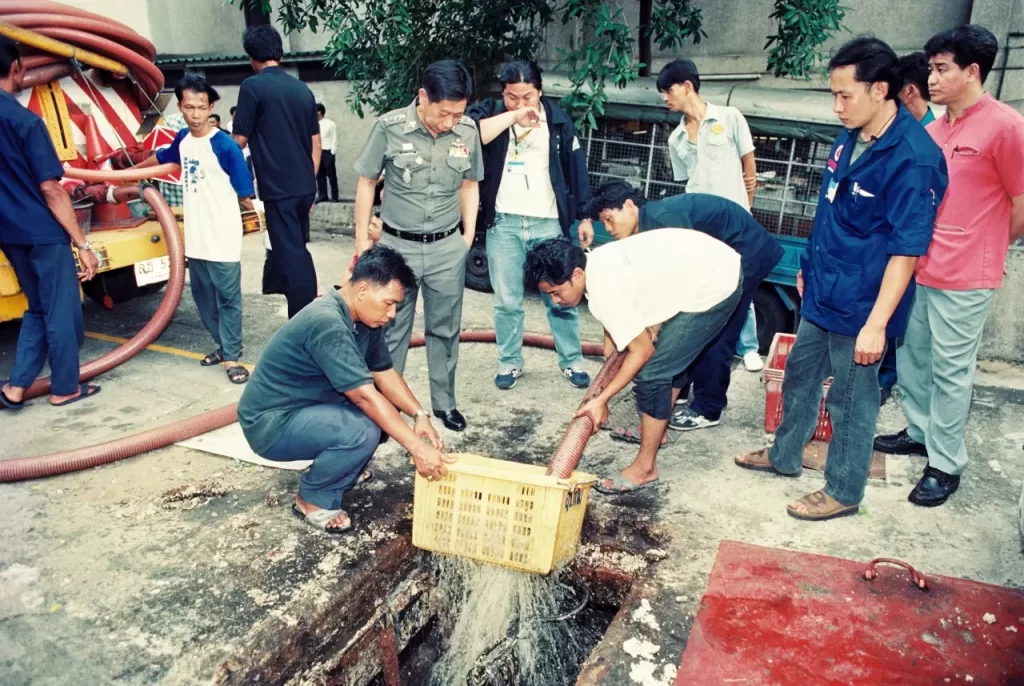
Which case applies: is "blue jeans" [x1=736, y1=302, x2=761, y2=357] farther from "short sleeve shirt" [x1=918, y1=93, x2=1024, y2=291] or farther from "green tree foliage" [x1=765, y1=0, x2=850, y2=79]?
"green tree foliage" [x1=765, y1=0, x2=850, y2=79]

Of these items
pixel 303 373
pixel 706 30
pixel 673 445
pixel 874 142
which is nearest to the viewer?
pixel 874 142

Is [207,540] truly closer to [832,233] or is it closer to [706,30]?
[832,233]

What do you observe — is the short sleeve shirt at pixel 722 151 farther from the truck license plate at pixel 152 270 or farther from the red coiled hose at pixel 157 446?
the truck license plate at pixel 152 270

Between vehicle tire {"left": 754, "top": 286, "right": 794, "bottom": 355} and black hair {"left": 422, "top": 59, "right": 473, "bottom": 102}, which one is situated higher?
black hair {"left": 422, "top": 59, "right": 473, "bottom": 102}

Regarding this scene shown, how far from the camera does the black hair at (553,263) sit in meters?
3.21

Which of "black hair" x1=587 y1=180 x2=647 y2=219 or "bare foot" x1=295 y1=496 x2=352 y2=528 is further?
"black hair" x1=587 y1=180 x2=647 y2=219

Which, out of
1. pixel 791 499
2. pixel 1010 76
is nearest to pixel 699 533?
pixel 791 499

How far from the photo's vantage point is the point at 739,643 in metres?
2.36

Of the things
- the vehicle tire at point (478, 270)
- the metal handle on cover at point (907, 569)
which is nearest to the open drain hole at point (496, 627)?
the metal handle on cover at point (907, 569)

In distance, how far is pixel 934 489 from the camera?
363 cm

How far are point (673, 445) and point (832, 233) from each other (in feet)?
5.04

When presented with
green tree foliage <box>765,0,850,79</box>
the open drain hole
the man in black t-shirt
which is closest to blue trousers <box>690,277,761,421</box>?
the open drain hole

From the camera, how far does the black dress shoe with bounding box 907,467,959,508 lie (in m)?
3.62

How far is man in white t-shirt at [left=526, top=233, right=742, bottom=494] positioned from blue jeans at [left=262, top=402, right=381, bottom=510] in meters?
0.98
